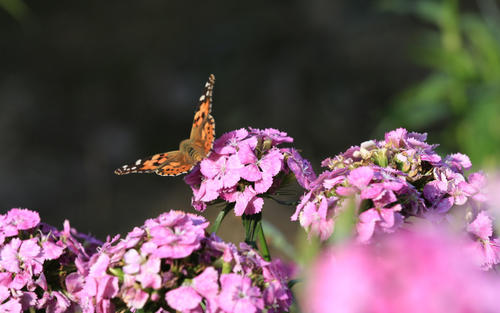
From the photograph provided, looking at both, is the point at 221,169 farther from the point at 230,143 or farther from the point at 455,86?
the point at 455,86

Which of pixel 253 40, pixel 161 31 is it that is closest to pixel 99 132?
pixel 161 31

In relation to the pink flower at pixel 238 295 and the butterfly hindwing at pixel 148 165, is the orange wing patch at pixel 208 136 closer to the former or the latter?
the butterfly hindwing at pixel 148 165

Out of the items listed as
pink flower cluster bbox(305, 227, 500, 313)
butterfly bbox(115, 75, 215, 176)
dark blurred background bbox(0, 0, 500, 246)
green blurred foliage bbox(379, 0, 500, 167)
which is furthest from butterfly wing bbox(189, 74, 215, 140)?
dark blurred background bbox(0, 0, 500, 246)

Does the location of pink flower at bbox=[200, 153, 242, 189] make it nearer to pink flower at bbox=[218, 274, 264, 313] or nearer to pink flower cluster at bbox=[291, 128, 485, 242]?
pink flower cluster at bbox=[291, 128, 485, 242]

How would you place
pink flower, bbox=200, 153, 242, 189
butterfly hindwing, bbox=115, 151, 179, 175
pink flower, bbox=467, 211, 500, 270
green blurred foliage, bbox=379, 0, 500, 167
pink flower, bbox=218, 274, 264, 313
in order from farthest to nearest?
green blurred foliage, bbox=379, 0, 500, 167 → butterfly hindwing, bbox=115, 151, 179, 175 → pink flower, bbox=200, 153, 242, 189 → pink flower, bbox=467, 211, 500, 270 → pink flower, bbox=218, 274, 264, 313

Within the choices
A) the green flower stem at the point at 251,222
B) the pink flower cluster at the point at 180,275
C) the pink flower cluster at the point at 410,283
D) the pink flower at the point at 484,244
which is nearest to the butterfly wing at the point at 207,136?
the green flower stem at the point at 251,222

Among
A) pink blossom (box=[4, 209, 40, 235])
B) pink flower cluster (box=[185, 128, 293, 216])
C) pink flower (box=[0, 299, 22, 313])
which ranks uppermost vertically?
pink flower cluster (box=[185, 128, 293, 216])
